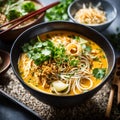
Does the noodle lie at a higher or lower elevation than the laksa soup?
higher

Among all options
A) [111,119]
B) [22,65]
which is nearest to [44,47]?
[22,65]

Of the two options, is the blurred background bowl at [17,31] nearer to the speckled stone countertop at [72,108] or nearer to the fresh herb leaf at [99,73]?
the speckled stone countertop at [72,108]

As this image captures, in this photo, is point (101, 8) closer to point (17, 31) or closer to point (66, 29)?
point (66, 29)

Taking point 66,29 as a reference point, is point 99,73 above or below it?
below

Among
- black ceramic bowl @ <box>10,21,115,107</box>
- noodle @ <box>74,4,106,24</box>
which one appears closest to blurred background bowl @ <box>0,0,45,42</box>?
black ceramic bowl @ <box>10,21,115,107</box>

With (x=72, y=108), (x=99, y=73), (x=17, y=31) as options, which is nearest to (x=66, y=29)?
(x=17, y=31)

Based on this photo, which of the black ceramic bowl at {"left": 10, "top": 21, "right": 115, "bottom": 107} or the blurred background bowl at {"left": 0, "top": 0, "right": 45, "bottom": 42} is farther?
the blurred background bowl at {"left": 0, "top": 0, "right": 45, "bottom": 42}

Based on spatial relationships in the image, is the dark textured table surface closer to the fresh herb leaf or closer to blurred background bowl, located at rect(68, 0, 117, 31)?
the fresh herb leaf

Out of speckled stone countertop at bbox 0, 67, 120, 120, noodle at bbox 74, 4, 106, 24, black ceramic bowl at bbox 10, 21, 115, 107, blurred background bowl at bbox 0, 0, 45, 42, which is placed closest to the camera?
black ceramic bowl at bbox 10, 21, 115, 107
